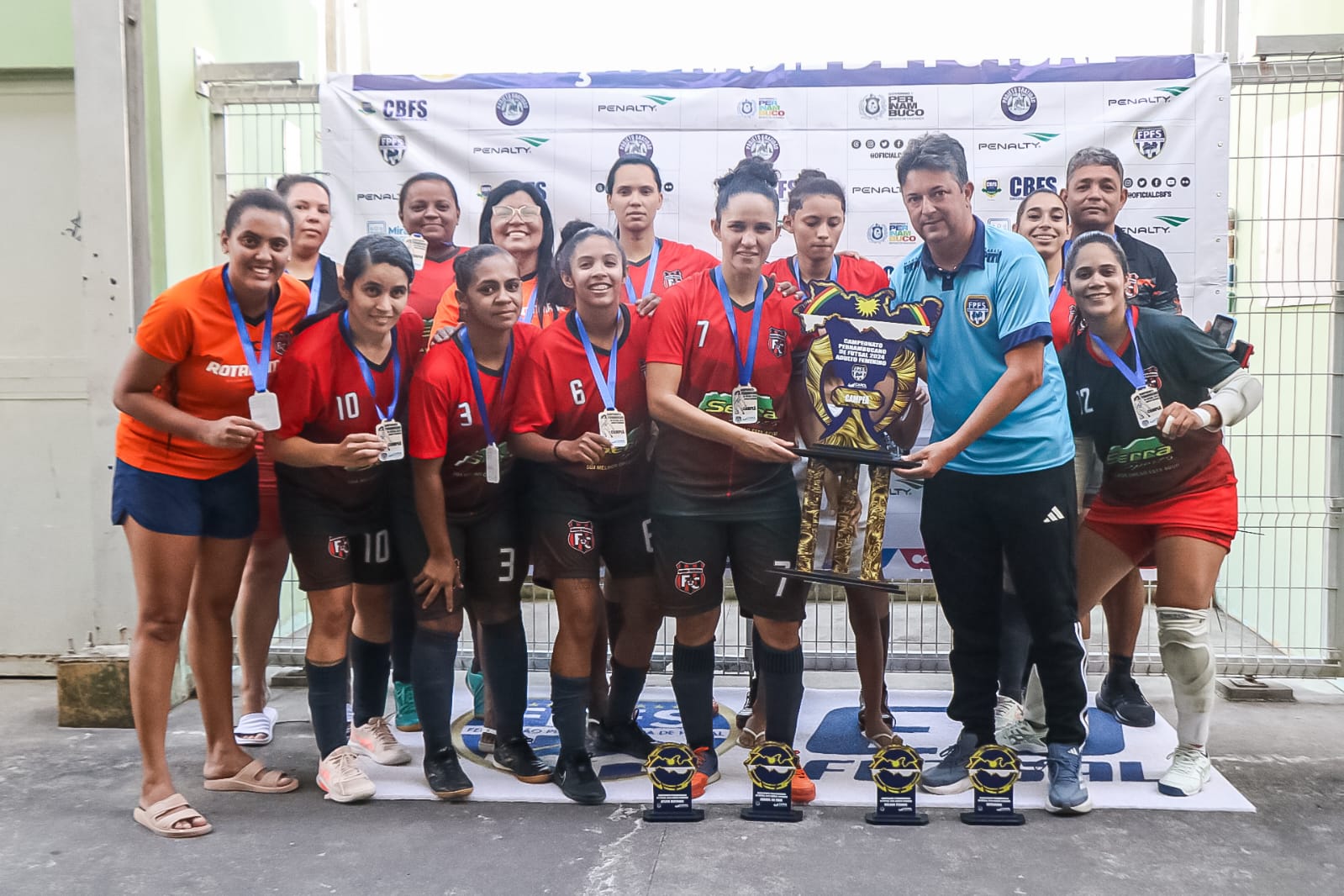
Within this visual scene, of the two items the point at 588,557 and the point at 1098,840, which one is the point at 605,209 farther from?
the point at 1098,840

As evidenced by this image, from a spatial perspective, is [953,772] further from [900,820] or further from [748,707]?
[748,707]

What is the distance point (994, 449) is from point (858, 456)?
50cm

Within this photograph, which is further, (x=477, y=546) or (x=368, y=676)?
(x=368, y=676)

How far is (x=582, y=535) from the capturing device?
3.84 meters

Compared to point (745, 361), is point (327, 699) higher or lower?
lower

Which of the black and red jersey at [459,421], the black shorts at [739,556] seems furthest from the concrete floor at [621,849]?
the black and red jersey at [459,421]

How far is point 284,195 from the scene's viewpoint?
4.70 meters

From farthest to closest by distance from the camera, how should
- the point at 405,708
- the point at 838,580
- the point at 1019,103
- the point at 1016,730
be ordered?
the point at 1019,103, the point at 405,708, the point at 1016,730, the point at 838,580

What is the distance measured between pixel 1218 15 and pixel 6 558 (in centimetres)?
721

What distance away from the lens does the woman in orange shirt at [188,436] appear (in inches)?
140

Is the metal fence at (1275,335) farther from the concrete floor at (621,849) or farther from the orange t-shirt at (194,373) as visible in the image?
the orange t-shirt at (194,373)

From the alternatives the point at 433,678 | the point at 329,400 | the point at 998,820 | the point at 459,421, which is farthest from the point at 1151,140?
the point at 433,678

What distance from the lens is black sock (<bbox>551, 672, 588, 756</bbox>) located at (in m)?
3.83

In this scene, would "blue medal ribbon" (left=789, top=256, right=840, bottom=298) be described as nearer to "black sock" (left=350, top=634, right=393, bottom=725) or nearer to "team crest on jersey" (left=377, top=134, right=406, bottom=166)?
"team crest on jersey" (left=377, top=134, right=406, bottom=166)
